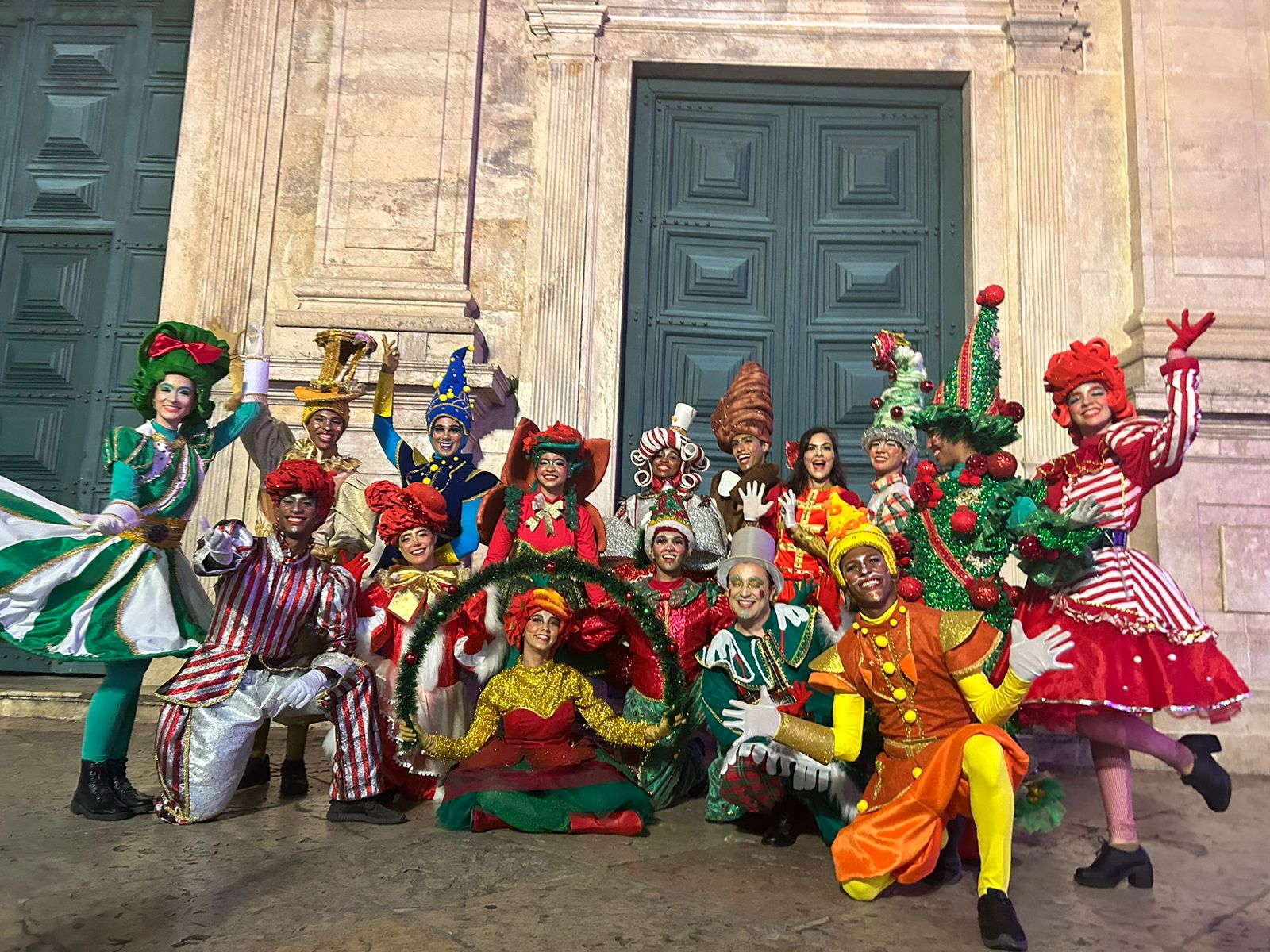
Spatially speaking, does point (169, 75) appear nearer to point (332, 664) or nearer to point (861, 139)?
point (861, 139)

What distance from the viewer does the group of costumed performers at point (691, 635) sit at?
3193 millimetres

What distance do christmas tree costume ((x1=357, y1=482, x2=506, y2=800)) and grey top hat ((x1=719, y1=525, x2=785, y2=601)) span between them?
1076 millimetres

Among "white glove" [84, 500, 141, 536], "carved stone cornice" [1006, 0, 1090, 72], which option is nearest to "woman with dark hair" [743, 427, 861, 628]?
"white glove" [84, 500, 141, 536]

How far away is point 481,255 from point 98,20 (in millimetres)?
4025

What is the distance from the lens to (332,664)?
12.7ft

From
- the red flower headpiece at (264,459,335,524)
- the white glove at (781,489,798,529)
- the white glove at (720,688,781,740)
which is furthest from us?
the white glove at (781,489,798,529)

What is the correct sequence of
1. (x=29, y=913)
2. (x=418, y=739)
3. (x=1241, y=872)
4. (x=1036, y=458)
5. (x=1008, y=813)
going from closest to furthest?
(x=29, y=913) → (x=1008, y=813) → (x=1241, y=872) → (x=418, y=739) → (x=1036, y=458)

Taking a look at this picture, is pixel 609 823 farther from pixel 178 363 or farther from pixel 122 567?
pixel 178 363

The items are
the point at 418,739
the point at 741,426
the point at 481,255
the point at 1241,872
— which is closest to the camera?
the point at 1241,872

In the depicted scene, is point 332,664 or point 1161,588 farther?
point 332,664

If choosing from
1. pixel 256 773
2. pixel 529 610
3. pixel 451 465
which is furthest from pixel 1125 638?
pixel 256 773

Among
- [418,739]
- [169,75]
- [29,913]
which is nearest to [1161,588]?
[418,739]

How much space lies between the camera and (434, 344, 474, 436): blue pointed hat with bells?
516cm

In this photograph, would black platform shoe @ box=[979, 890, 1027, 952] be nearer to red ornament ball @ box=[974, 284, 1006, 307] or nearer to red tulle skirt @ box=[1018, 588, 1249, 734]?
red tulle skirt @ box=[1018, 588, 1249, 734]
